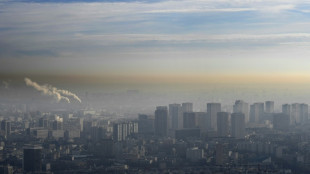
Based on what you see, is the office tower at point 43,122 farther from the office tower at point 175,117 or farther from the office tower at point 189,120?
the office tower at point 189,120

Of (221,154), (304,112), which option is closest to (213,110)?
(304,112)

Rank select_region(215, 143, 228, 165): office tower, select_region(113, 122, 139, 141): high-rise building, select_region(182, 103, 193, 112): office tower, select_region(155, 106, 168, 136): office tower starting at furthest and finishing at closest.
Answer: select_region(182, 103, 193, 112): office tower, select_region(155, 106, 168, 136): office tower, select_region(113, 122, 139, 141): high-rise building, select_region(215, 143, 228, 165): office tower

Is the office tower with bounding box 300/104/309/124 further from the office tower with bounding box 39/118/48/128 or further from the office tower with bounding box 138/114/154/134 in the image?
the office tower with bounding box 39/118/48/128

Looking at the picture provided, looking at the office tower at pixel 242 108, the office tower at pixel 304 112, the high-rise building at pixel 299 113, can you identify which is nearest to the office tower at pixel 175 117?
the office tower at pixel 242 108

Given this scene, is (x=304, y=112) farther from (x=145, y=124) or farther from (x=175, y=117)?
(x=145, y=124)

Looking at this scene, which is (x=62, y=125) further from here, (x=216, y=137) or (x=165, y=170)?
(x=165, y=170)

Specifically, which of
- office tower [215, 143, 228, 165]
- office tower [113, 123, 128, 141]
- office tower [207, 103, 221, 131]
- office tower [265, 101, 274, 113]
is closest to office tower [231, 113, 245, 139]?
office tower [207, 103, 221, 131]
